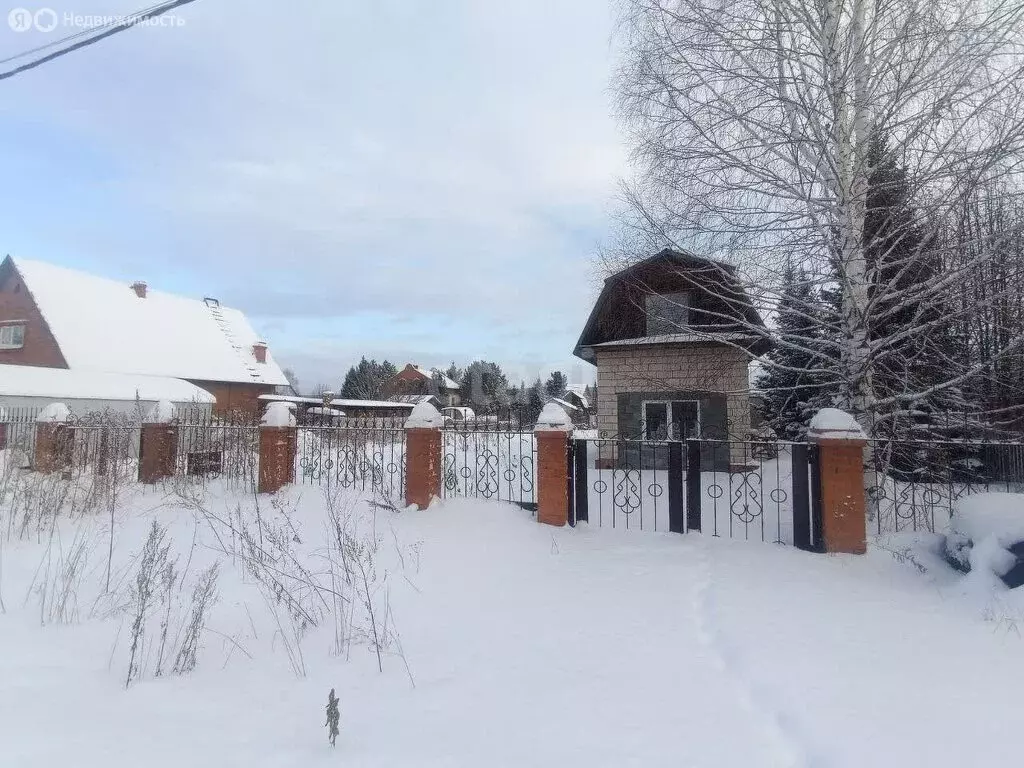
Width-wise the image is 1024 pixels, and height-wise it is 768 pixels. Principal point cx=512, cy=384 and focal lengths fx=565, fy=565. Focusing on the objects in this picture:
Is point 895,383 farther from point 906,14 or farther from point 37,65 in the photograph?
point 37,65

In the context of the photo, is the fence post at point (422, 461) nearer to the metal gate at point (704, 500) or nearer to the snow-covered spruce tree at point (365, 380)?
the metal gate at point (704, 500)

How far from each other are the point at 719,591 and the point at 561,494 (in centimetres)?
234

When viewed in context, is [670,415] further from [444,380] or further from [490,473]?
[444,380]

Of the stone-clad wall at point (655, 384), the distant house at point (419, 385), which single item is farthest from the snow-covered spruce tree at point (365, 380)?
the stone-clad wall at point (655, 384)

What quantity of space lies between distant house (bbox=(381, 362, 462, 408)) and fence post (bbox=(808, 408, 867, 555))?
5345cm

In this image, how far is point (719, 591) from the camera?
4766 millimetres

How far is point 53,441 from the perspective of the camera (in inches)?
370

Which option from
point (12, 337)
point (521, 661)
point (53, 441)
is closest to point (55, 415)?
point (53, 441)

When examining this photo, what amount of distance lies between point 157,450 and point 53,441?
2.02 metres

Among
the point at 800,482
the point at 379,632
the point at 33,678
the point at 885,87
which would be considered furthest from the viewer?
the point at 885,87

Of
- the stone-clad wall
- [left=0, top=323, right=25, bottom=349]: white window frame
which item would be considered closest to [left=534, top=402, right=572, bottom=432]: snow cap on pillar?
the stone-clad wall

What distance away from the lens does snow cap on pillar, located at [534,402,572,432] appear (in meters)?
6.78

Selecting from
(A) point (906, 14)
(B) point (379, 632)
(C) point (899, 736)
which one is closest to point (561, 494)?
(B) point (379, 632)

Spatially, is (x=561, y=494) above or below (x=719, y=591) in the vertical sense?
above
